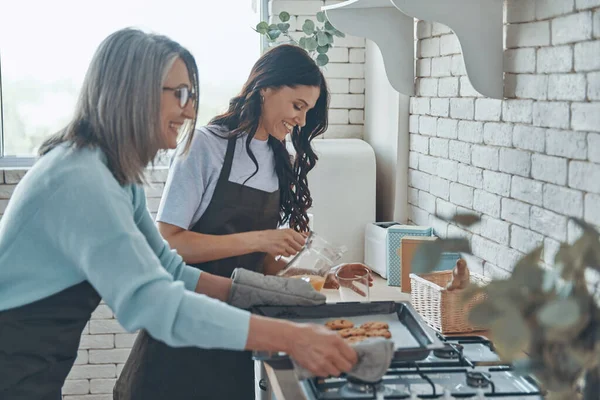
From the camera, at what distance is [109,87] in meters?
1.75

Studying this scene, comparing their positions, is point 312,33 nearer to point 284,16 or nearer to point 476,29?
point 284,16

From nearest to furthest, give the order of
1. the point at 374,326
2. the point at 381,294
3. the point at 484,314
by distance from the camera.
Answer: the point at 484,314 → the point at 374,326 → the point at 381,294

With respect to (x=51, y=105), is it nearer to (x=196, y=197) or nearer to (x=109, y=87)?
(x=196, y=197)

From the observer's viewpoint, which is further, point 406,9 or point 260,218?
point 260,218

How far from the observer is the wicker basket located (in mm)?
2264

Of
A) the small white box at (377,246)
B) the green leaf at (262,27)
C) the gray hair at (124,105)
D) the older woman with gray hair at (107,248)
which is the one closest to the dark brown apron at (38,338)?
the older woman with gray hair at (107,248)

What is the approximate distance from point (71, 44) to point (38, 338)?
2405 millimetres

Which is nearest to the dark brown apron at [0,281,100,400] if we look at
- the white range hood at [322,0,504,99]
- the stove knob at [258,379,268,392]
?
the stove knob at [258,379,268,392]

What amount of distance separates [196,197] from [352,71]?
1.56m

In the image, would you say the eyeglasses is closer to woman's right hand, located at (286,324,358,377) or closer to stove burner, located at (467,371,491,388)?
woman's right hand, located at (286,324,358,377)

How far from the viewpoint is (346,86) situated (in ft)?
12.4

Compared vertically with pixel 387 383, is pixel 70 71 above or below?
above

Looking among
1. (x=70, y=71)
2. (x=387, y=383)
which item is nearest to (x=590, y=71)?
(x=387, y=383)

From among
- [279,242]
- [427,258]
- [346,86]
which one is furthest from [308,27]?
[427,258]
